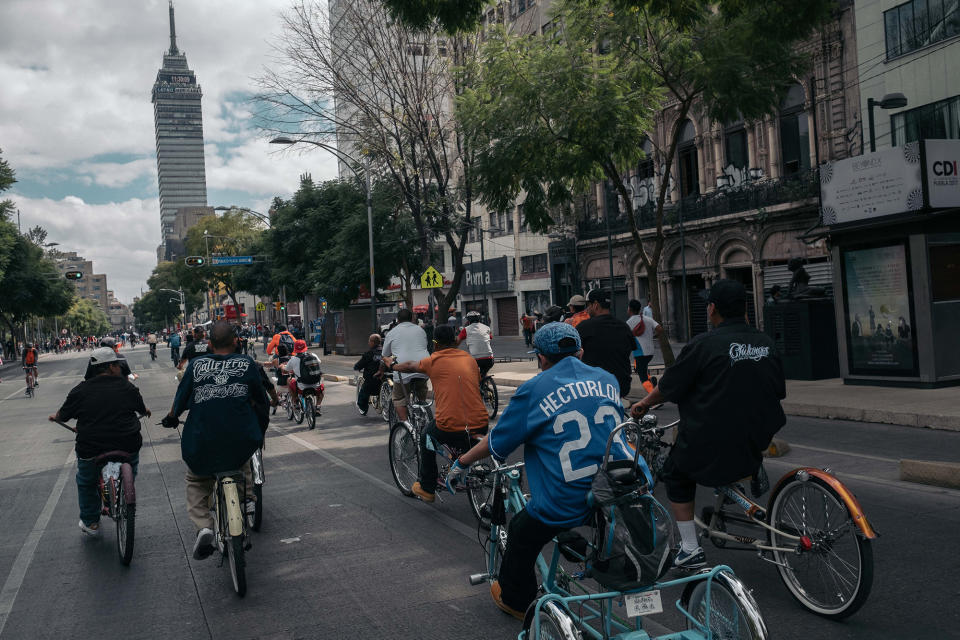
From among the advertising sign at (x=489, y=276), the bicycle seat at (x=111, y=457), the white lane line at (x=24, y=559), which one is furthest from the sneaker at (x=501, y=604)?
the advertising sign at (x=489, y=276)

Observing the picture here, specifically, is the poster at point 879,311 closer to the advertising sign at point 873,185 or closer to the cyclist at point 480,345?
the advertising sign at point 873,185

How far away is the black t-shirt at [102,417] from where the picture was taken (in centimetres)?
661

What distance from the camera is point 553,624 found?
3123 mm

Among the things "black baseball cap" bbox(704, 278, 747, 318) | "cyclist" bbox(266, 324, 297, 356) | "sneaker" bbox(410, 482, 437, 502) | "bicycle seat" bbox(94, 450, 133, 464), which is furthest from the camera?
"cyclist" bbox(266, 324, 297, 356)

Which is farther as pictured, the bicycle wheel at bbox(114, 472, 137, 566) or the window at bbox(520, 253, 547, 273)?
the window at bbox(520, 253, 547, 273)

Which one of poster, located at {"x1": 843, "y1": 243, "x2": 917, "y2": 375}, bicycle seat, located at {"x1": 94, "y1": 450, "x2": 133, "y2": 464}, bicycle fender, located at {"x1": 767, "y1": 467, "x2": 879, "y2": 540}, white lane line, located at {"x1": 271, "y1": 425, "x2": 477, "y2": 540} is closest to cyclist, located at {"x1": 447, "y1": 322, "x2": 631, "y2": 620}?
bicycle fender, located at {"x1": 767, "y1": 467, "x2": 879, "y2": 540}

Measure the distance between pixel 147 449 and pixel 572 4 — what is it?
34.6 ft

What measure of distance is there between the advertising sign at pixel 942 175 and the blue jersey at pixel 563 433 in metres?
11.9

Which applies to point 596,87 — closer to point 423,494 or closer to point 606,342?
point 606,342

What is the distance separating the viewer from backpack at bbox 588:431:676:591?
3111 millimetres

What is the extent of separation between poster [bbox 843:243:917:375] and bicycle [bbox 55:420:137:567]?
12206mm

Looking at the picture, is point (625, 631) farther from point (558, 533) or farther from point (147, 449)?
point (147, 449)

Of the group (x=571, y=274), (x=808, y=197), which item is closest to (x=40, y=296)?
(x=571, y=274)

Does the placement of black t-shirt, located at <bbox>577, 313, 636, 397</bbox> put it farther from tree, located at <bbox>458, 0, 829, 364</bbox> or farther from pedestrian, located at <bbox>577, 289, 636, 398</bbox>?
tree, located at <bbox>458, 0, 829, 364</bbox>
